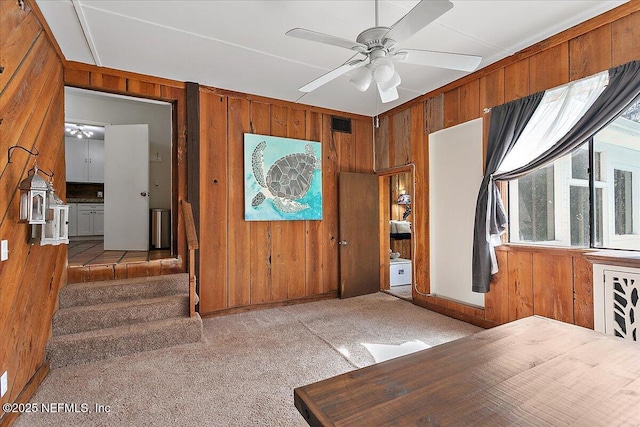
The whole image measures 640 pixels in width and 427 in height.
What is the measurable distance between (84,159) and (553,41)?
7890 mm

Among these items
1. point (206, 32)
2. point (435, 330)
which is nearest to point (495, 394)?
point (435, 330)

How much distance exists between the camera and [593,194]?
269 centimetres

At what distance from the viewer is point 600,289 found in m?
2.32

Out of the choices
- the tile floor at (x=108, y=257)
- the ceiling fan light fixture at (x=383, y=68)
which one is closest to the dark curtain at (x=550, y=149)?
the ceiling fan light fixture at (x=383, y=68)

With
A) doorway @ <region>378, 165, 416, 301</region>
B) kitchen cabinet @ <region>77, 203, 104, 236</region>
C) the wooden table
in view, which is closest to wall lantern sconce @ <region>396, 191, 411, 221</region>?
doorway @ <region>378, 165, 416, 301</region>

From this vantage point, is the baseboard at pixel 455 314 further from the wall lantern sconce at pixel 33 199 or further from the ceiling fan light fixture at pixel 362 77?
the wall lantern sconce at pixel 33 199

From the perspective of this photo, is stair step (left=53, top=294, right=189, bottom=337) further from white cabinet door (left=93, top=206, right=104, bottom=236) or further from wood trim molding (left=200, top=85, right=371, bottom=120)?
white cabinet door (left=93, top=206, right=104, bottom=236)

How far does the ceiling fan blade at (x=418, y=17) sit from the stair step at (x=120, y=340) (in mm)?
3029

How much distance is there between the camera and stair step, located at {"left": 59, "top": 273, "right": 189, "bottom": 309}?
2980 millimetres

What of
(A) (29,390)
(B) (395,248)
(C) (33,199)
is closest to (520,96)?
(B) (395,248)

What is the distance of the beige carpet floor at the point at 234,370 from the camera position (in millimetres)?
1936

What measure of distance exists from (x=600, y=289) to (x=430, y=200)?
6.62 feet

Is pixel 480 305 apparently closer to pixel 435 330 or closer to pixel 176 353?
pixel 435 330

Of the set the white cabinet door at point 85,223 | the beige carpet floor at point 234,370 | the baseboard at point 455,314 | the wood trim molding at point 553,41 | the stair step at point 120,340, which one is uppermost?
the wood trim molding at point 553,41
